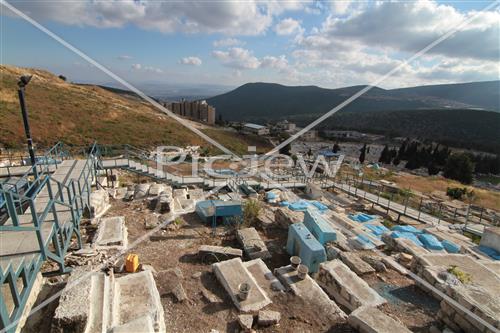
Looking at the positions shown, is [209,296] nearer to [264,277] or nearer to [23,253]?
[264,277]

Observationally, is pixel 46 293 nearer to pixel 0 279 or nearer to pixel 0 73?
pixel 0 279

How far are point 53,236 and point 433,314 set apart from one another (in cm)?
676

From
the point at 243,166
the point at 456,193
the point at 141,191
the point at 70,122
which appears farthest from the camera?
the point at 70,122

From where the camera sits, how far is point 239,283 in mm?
4938

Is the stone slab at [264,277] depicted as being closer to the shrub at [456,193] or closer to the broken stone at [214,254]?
the broken stone at [214,254]

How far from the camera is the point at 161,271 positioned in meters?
5.48

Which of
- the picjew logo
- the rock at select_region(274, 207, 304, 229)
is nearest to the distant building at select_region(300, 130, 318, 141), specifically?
the picjew logo

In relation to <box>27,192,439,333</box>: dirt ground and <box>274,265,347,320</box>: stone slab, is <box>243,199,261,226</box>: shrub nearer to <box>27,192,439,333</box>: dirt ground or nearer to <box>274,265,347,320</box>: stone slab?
<box>27,192,439,333</box>: dirt ground

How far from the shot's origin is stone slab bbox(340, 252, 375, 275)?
588 centimetres

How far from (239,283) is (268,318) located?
0.93 m

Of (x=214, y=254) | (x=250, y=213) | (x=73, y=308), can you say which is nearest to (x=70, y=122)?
(x=250, y=213)

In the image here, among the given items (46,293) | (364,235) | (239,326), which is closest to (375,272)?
(364,235)

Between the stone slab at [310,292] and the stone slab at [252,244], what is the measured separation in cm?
111

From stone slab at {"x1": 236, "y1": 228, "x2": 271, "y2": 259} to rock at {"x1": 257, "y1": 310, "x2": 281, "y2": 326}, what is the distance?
7.30 feet
